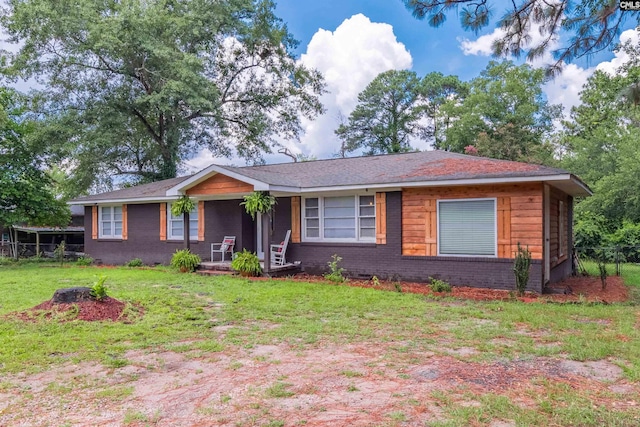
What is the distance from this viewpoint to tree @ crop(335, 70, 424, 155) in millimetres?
34188

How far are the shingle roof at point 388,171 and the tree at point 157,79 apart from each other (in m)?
6.60

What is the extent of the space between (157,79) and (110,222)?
8.26 metres

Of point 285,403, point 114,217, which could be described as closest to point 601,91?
point 114,217

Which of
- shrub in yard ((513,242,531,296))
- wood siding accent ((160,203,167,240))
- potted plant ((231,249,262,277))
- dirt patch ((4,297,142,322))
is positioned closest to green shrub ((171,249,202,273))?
potted plant ((231,249,262,277))

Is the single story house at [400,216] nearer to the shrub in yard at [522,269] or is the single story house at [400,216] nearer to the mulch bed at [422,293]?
the mulch bed at [422,293]

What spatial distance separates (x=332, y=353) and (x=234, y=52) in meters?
22.3

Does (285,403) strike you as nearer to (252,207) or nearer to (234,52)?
(252,207)

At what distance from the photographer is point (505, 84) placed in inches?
1062

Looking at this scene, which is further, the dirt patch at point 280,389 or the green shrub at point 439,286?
the green shrub at point 439,286

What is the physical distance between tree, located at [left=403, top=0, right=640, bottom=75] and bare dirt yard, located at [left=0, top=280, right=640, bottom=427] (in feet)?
14.6

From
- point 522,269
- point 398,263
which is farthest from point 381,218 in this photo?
point 522,269

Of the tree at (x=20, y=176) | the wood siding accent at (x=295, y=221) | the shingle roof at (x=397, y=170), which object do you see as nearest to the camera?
the shingle roof at (x=397, y=170)

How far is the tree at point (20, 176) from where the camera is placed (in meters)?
16.3

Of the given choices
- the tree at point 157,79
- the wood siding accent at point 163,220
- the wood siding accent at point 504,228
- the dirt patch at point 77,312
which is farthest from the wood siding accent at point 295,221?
the tree at point 157,79
